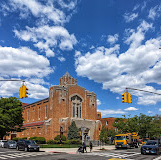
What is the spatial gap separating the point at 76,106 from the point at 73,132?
7.88m

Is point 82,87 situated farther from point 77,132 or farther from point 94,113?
point 77,132

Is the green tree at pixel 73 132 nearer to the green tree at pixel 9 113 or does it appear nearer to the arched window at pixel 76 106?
the arched window at pixel 76 106

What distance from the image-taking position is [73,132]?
40.7 m

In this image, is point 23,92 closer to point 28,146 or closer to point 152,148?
point 28,146

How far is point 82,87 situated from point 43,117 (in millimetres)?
12615

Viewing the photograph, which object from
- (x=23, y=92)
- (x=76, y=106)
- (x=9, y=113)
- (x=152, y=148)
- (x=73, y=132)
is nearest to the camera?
(x=23, y=92)

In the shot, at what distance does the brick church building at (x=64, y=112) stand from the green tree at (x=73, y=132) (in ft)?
2.44

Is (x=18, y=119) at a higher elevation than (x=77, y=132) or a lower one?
higher

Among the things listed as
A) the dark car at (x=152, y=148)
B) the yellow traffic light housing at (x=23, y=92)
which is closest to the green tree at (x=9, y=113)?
the yellow traffic light housing at (x=23, y=92)

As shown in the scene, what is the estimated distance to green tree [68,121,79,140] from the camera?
40.2 meters

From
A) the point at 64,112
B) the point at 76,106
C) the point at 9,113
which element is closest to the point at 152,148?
the point at 64,112

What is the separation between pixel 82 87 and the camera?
49.3m

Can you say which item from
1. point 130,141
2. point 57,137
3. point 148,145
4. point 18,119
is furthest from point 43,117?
point 148,145

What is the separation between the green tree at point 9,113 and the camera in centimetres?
4003
